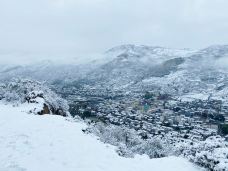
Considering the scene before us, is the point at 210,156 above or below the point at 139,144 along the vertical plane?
above

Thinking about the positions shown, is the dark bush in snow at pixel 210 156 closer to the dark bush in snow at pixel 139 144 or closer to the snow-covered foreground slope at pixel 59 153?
the snow-covered foreground slope at pixel 59 153

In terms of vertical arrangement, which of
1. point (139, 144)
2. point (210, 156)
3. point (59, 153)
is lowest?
point (139, 144)

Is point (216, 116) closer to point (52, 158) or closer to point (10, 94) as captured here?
point (10, 94)

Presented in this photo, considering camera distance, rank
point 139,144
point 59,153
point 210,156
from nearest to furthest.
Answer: point 59,153
point 210,156
point 139,144

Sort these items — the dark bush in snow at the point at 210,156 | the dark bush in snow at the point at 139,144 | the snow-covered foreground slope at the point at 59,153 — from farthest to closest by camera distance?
the dark bush in snow at the point at 139,144 → the dark bush in snow at the point at 210,156 → the snow-covered foreground slope at the point at 59,153

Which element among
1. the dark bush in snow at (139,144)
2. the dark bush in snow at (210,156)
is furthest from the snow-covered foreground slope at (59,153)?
the dark bush in snow at (139,144)

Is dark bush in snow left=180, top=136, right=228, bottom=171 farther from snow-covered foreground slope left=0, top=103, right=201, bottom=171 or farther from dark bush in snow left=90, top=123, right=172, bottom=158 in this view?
dark bush in snow left=90, top=123, right=172, bottom=158

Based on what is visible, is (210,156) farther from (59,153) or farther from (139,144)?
(139,144)

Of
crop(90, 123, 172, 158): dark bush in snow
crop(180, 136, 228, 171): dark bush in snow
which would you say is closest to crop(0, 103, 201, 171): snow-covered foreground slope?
crop(180, 136, 228, 171): dark bush in snow

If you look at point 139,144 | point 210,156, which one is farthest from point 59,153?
point 139,144
